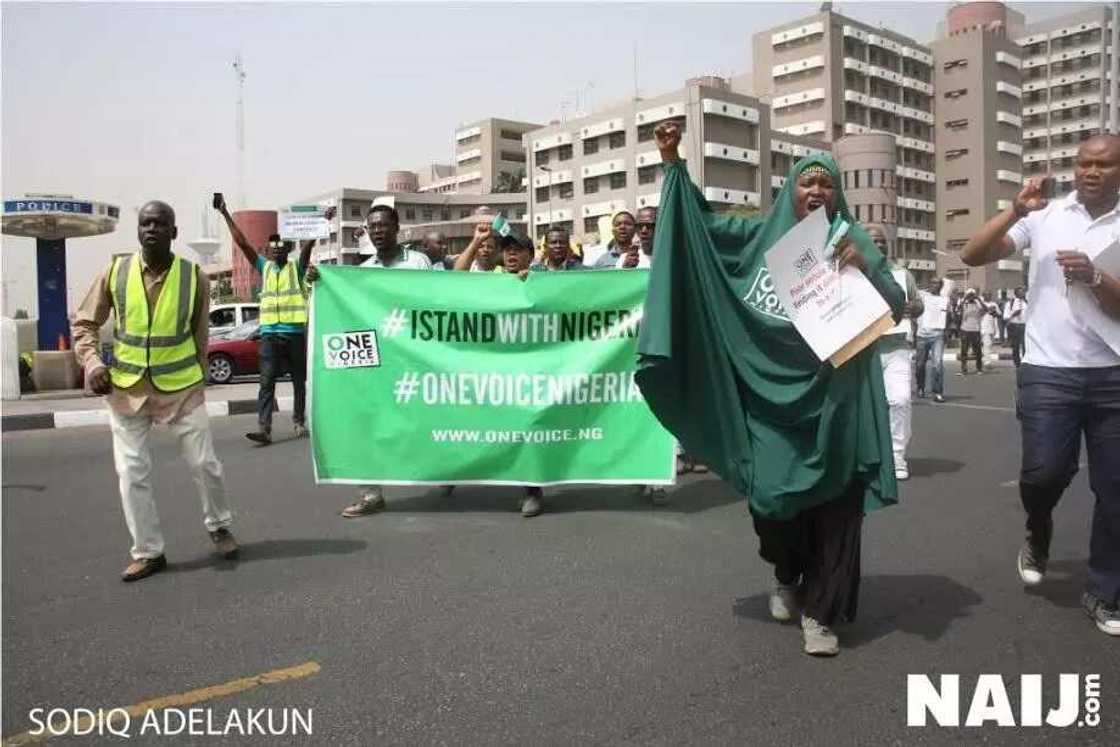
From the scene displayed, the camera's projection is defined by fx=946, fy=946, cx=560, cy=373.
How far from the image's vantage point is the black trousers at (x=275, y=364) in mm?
9688

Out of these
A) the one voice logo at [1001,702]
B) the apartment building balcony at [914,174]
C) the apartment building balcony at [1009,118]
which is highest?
the apartment building balcony at [1009,118]

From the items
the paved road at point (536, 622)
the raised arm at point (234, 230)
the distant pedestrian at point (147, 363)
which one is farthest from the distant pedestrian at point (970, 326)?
the distant pedestrian at point (147, 363)

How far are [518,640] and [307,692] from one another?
85cm

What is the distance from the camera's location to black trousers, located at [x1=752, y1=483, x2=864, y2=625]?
11.7 ft

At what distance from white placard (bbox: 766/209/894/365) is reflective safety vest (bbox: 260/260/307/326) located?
23.2ft

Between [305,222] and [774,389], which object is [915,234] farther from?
[774,389]

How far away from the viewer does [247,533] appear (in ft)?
18.6

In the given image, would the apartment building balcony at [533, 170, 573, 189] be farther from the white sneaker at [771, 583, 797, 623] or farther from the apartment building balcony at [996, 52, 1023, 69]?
the white sneaker at [771, 583, 797, 623]

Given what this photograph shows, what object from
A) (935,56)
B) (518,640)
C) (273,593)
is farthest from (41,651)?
(935,56)

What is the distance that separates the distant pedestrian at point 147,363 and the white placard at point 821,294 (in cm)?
293

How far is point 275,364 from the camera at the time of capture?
9.78 m

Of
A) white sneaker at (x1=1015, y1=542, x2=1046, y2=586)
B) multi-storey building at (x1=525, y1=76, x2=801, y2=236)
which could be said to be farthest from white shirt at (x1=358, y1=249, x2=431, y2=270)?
multi-storey building at (x1=525, y1=76, x2=801, y2=236)

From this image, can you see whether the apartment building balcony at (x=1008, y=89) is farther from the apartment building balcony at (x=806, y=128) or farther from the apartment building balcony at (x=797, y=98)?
the apartment building balcony at (x=806, y=128)

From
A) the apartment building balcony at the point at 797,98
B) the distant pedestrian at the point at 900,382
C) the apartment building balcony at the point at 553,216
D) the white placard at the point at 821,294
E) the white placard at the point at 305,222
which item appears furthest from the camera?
the apartment building balcony at the point at 797,98
